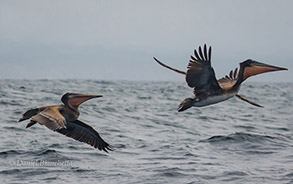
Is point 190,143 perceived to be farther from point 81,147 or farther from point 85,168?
point 85,168

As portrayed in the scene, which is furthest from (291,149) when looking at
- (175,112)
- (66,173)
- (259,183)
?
(175,112)

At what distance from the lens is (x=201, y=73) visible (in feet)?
→ 31.0

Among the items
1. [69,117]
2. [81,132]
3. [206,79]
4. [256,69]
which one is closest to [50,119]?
[69,117]

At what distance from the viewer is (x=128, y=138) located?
1555 centimetres

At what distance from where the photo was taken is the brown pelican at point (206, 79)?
9.30 metres

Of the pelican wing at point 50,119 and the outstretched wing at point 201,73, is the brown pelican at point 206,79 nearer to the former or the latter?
the outstretched wing at point 201,73

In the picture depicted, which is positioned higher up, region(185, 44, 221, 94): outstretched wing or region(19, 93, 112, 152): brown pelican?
region(185, 44, 221, 94): outstretched wing

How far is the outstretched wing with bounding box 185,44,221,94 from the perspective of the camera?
9234 millimetres

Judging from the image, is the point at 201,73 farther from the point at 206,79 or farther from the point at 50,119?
the point at 50,119

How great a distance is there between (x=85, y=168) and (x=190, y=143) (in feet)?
13.7

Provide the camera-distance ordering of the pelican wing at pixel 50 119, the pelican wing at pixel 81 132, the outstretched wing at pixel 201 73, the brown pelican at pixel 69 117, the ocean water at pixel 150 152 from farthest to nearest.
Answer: the ocean water at pixel 150 152
the pelican wing at pixel 81 132
the outstretched wing at pixel 201 73
the brown pelican at pixel 69 117
the pelican wing at pixel 50 119

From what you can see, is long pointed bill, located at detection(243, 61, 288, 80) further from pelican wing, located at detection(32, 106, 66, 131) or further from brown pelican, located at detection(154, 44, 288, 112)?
pelican wing, located at detection(32, 106, 66, 131)

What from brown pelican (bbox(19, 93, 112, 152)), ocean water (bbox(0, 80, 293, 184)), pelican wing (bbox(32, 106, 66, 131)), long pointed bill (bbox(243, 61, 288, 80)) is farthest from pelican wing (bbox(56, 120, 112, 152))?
long pointed bill (bbox(243, 61, 288, 80))

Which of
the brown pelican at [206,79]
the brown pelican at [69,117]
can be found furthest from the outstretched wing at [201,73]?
the brown pelican at [69,117]
